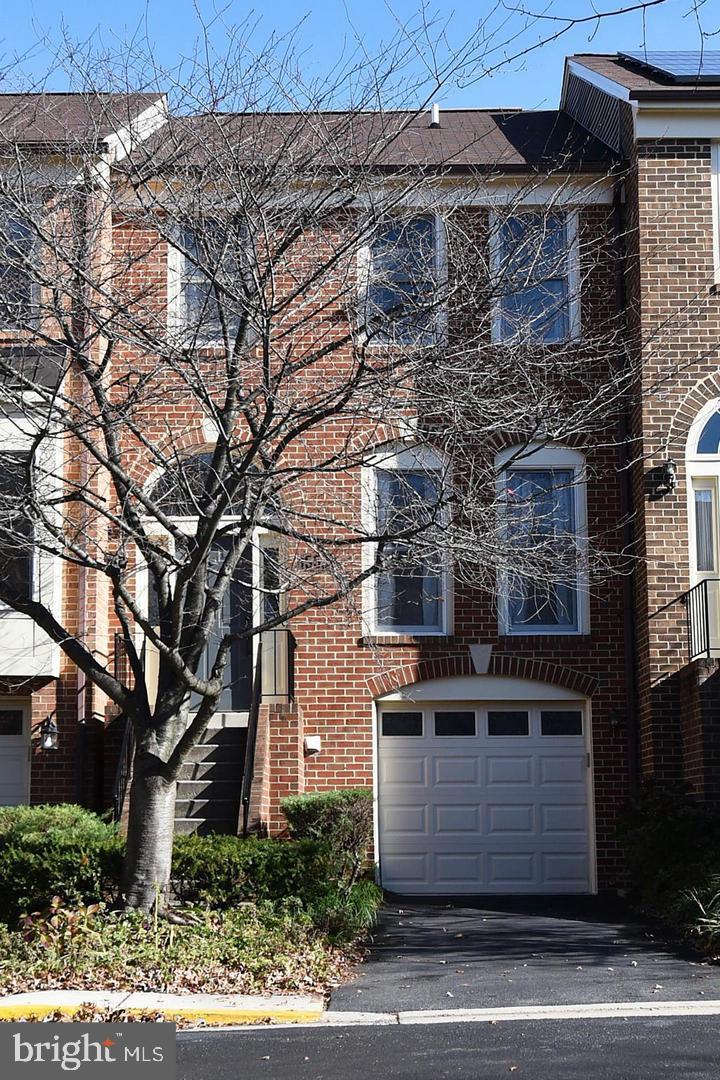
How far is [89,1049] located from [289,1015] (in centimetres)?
165

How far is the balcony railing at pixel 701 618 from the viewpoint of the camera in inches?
562

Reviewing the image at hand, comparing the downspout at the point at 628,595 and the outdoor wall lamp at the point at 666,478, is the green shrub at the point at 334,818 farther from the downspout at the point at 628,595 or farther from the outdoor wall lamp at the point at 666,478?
the outdoor wall lamp at the point at 666,478

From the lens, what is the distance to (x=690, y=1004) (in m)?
9.16

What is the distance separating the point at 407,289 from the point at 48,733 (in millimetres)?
6014

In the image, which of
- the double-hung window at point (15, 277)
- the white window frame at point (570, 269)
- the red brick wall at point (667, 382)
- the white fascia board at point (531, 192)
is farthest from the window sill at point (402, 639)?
the double-hung window at point (15, 277)

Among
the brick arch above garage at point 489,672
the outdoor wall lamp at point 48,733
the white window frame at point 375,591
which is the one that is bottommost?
the outdoor wall lamp at point 48,733

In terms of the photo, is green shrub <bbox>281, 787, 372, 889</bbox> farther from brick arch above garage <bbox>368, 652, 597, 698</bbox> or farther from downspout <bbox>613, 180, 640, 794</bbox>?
downspout <bbox>613, 180, 640, 794</bbox>

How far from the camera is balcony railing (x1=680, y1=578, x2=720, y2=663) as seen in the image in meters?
14.3

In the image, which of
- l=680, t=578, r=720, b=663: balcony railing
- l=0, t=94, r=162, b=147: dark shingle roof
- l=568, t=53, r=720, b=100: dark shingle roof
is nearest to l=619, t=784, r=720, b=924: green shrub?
l=680, t=578, r=720, b=663: balcony railing

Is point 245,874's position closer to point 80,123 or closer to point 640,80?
point 80,123

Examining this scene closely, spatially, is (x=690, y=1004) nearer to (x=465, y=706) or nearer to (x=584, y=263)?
(x=465, y=706)

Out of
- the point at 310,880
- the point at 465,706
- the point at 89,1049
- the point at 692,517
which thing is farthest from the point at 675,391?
the point at 89,1049

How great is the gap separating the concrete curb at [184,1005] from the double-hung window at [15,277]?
5049 mm

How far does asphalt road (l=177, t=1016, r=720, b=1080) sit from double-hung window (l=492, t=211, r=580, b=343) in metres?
5.50
